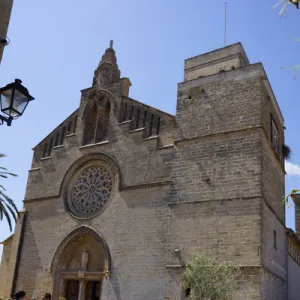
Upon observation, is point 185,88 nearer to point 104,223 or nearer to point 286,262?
point 104,223

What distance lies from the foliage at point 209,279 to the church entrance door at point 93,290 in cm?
553

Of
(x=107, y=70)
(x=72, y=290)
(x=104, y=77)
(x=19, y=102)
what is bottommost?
(x=72, y=290)

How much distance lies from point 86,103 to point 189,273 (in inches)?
445

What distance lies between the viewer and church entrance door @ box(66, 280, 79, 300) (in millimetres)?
19578

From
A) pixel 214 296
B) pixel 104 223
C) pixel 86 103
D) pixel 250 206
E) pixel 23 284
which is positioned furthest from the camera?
pixel 86 103

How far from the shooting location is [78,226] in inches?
788

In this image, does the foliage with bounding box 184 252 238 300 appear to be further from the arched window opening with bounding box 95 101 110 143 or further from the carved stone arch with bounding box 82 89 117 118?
the carved stone arch with bounding box 82 89 117 118

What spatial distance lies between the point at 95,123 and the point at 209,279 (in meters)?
10.8

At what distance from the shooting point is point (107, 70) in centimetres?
2283

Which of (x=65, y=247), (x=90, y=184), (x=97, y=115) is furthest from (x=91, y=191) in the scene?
(x=97, y=115)

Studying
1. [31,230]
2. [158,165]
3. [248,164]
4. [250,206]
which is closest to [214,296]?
[250,206]

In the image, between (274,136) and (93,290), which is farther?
(274,136)

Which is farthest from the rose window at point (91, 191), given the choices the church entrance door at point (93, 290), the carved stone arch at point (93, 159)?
the church entrance door at point (93, 290)

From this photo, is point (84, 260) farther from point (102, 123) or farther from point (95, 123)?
point (95, 123)
